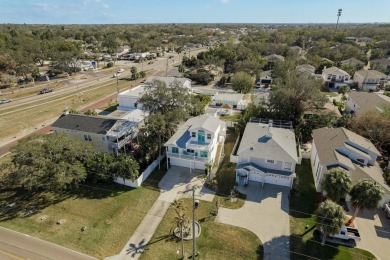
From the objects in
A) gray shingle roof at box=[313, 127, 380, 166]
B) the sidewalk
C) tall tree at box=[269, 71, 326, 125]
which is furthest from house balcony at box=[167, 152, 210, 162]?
tall tree at box=[269, 71, 326, 125]

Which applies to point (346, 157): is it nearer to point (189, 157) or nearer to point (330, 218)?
point (330, 218)

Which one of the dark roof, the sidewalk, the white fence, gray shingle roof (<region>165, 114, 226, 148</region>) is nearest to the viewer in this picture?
the sidewalk

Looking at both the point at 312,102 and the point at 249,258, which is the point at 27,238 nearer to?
the point at 249,258

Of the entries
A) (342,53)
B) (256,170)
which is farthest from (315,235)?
→ (342,53)

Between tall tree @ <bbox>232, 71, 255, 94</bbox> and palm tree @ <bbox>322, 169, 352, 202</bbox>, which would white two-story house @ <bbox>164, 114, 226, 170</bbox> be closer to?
palm tree @ <bbox>322, 169, 352, 202</bbox>

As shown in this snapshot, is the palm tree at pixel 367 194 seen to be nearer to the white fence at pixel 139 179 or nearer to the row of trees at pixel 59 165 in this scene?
the white fence at pixel 139 179

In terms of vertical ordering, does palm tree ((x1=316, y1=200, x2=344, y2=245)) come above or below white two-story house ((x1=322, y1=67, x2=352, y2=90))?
below

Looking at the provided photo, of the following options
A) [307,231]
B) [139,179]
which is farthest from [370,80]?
[139,179]
